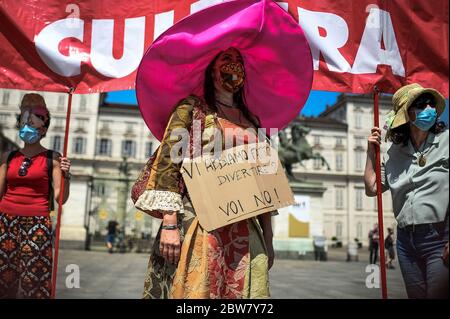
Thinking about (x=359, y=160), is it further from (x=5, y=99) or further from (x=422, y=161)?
(x=422, y=161)

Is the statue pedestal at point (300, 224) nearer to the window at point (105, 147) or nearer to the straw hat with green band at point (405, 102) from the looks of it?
the straw hat with green band at point (405, 102)

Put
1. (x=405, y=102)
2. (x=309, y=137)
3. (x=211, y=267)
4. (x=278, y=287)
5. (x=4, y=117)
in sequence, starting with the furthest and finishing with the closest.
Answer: (x=309, y=137)
(x=4, y=117)
(x=278, y=287)
(x=405, y=102)
(x=211, y=267)

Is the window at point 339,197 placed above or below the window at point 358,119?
below

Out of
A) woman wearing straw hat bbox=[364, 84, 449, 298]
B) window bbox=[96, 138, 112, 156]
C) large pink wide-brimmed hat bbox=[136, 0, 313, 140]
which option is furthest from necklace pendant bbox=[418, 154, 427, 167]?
window bbox=[96, 138, 112, 156]

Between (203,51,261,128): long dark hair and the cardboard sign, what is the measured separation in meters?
0.23

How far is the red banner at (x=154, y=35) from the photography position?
3.36 metres

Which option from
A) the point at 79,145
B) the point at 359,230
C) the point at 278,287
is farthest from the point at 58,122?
the point at 278,287

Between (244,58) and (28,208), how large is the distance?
1.89 meters

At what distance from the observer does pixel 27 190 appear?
11.2 feet

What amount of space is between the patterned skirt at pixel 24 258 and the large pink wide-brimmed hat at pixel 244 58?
1.36 m

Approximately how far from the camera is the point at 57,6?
11.1 ft

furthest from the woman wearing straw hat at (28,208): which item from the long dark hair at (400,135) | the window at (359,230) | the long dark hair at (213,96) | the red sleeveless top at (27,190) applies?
the window at (359,230)

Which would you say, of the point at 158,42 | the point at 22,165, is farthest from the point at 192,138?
the point at 22,165
